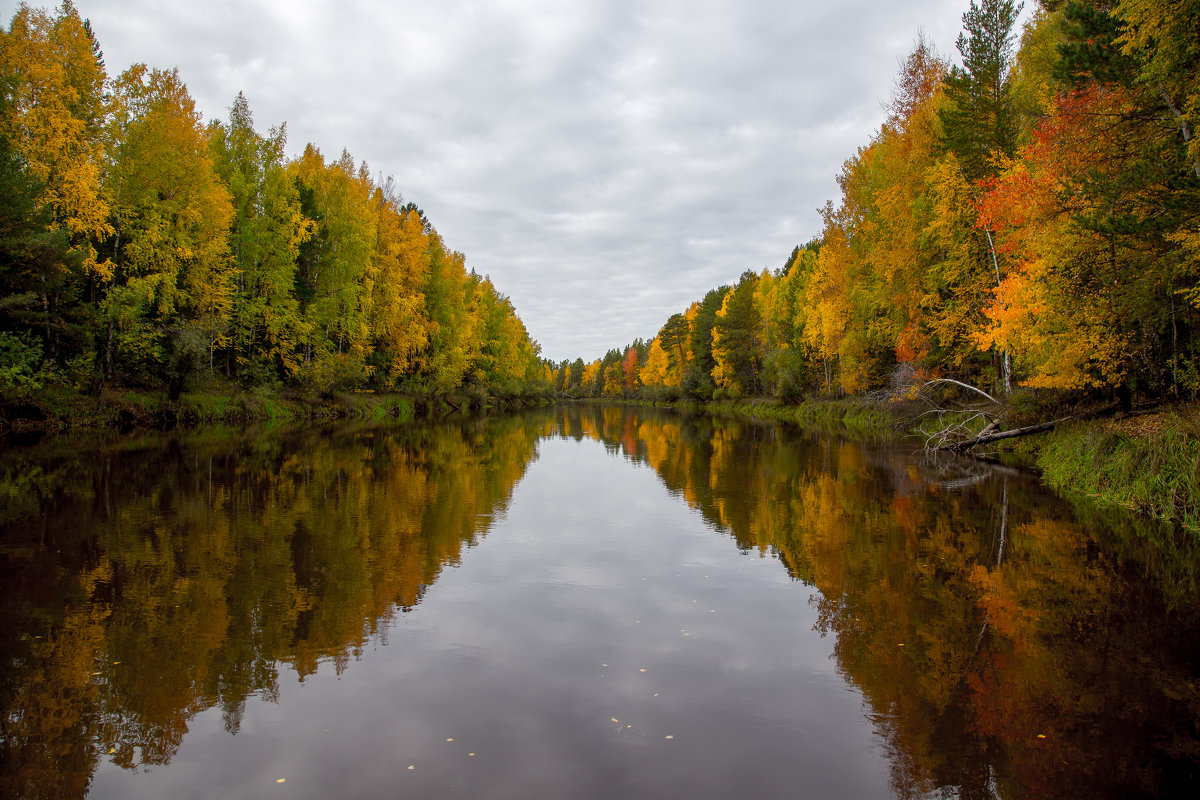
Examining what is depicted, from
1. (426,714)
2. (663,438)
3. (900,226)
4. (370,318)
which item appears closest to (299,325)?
(370,318)

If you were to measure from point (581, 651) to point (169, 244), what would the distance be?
86.1 feet

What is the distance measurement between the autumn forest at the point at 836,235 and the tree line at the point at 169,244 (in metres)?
0.10

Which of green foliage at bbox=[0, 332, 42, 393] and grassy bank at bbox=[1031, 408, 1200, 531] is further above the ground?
green foliage at bbox=[0, 332, 42, 393]

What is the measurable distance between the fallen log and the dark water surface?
6.34 meters

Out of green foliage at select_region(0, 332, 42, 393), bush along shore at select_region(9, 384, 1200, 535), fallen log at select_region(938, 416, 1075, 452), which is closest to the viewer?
bush along shore at select_region(9, 384, 1200, 535)

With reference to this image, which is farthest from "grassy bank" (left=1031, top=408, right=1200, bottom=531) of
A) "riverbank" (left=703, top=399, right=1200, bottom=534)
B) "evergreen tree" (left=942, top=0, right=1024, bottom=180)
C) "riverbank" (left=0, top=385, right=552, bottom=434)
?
"riverbank" (left=0, top=385, right=552, bottom=434)

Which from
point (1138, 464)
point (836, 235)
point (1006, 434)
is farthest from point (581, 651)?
point (836, 235)

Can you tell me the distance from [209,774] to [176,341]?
2387 cm

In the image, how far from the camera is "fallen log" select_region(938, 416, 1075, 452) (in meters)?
15.8

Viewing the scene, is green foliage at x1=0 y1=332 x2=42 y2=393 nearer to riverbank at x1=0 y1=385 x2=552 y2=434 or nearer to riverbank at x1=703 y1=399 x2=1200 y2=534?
riverbank at x1=0 y1=385 x2=552 y2=434

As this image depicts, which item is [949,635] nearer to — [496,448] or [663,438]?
[496,448]

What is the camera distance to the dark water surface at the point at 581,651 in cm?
373

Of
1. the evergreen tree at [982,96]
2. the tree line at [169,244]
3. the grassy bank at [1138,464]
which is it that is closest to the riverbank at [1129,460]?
the grassy bank at [1138,464]

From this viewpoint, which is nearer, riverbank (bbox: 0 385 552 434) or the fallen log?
the fallen log
